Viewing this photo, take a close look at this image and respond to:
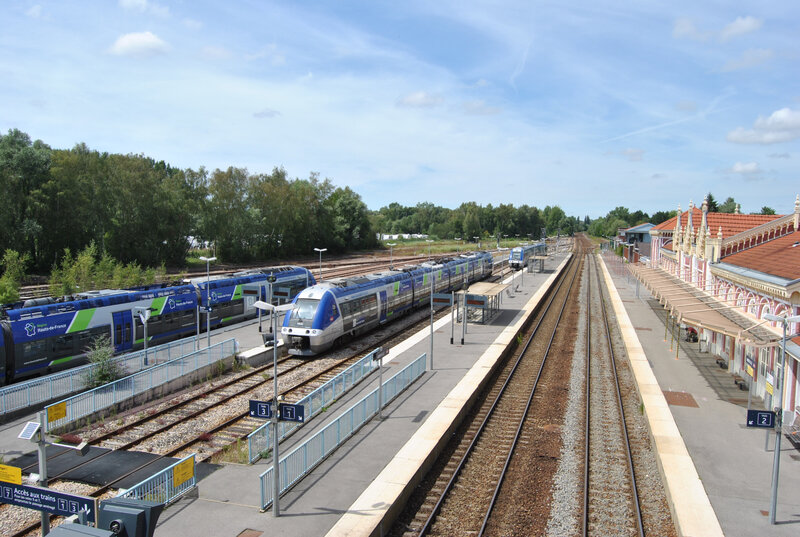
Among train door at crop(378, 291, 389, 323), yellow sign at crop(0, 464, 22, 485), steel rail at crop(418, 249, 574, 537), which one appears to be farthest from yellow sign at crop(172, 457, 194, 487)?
train door at crop(378, 291, 389, 323)

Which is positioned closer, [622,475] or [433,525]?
[433,525]

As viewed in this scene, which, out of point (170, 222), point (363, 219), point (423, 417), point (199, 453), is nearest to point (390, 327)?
point (423, 417)

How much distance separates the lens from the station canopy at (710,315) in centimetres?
1791

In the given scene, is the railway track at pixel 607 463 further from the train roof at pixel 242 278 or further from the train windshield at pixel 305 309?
the train roof at pixel 242 278

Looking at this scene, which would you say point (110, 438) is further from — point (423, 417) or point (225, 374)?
point (423, 417)

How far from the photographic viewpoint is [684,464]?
1450 centimetres

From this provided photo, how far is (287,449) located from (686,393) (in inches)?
608

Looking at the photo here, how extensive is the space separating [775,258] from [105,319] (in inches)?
1101

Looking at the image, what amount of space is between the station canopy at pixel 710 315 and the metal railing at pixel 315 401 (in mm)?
12198

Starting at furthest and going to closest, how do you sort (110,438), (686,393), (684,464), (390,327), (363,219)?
(363,219) < (390,327) < (686,393) < (110,438) < (684,464)

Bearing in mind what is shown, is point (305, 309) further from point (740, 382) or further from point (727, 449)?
point (740, 382)

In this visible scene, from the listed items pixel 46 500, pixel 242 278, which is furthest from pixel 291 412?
pixel 242 278

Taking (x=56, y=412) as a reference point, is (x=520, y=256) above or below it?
above

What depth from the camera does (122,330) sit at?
83.6ft
